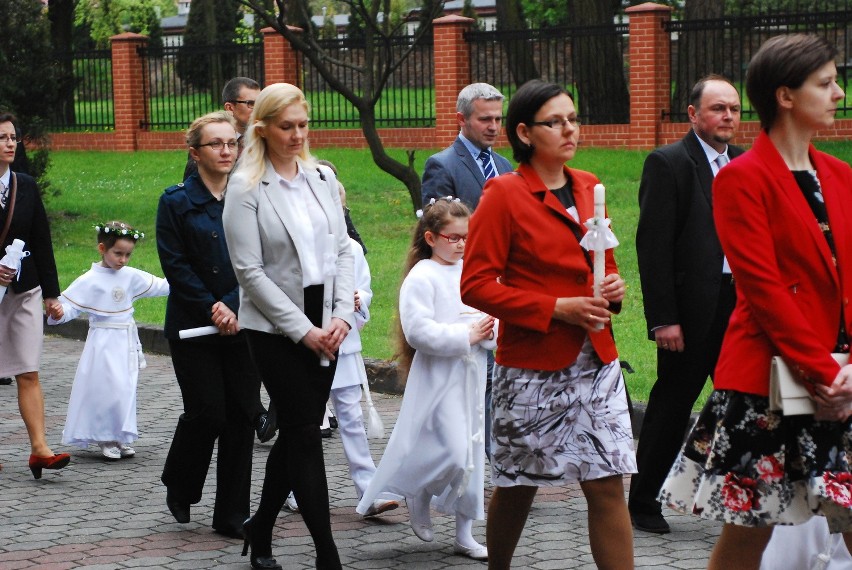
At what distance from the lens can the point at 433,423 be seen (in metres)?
6.27

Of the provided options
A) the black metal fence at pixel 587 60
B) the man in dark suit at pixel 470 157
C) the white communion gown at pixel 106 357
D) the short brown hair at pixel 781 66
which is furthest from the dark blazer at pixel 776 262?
the black metal fence at pixel 587 60

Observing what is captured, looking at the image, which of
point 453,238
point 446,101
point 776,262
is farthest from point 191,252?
point 446,101

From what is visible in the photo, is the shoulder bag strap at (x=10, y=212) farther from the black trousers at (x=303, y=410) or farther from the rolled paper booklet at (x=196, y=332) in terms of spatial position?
the black trousers at (x=303, y=410)

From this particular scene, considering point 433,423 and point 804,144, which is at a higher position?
point 804,144

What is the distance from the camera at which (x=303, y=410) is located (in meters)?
5.62

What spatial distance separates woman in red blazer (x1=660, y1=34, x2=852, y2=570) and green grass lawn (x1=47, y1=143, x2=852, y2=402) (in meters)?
4.49

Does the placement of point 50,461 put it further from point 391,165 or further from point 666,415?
point 391,165

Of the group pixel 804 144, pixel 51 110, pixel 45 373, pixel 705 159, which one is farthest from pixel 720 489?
pixel 51 110

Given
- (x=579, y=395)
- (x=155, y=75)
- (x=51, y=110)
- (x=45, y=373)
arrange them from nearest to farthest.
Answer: (x=579, y=395)
(x=45, y=373)
(x=51, y=110)
(x=155, y=75)

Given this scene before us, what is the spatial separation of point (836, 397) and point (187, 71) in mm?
28442

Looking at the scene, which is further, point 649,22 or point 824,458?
point 649,22

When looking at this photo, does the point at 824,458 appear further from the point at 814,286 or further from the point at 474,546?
the point at 474,546

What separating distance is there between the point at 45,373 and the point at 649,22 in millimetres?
12954

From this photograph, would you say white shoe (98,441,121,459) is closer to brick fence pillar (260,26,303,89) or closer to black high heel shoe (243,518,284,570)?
black high heel shoe (243,518,284,570)
